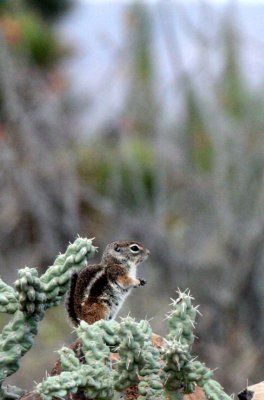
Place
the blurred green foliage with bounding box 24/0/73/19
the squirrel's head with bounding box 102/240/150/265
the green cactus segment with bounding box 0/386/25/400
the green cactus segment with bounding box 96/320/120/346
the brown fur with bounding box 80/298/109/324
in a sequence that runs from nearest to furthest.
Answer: the green cactus segment with bounding box 96/320/120/346 < the green cactus segment with bounding box 0/386/25/400 < the brown fur with bounding box 80/298/109/324 < the squirrel's head with bounding box 102/240/150/265 < the blurred green foliage with bounding box 24/0/73/19

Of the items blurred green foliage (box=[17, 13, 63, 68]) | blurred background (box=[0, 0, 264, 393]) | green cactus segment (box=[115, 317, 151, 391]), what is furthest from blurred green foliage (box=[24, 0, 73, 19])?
green cactus segment (box=[115, 317, 151, 391])

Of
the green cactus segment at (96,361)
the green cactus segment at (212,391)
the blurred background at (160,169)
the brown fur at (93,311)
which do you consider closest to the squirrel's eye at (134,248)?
the brown fur at (93,311)

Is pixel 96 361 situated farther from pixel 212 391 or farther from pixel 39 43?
pixel 39 43

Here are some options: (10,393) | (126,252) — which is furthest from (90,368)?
(126,252)

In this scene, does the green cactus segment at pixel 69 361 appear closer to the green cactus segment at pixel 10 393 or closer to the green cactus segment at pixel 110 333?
the green cactus segment at pixel 110 333

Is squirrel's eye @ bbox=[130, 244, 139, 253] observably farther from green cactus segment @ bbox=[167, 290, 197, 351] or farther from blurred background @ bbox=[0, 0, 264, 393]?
blurred background @ bbox=[0, 0, 264, 393]

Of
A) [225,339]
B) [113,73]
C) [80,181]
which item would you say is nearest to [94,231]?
[80,181]

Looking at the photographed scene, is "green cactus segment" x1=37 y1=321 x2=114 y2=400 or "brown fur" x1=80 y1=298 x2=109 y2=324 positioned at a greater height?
"brown fur" x1=80 y1=298 x2=109 y2=324
